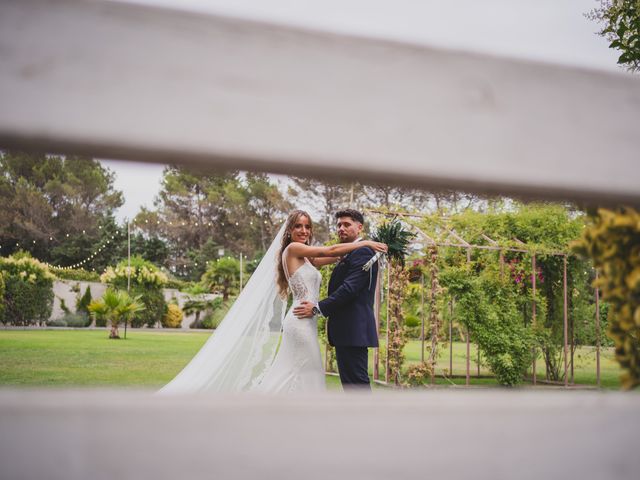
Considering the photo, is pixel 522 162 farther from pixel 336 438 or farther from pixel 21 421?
pixel 21 421

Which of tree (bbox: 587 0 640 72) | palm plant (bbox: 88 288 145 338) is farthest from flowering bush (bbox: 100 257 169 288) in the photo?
tree (bbox: 587 0 640 72)

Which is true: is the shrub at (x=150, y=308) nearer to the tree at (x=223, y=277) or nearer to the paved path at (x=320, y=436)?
the tree at (x=223, y=277)

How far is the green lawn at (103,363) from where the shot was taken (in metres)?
7.55

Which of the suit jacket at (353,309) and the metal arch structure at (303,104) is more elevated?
the metal arch structure at (303,104)

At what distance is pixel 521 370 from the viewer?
25.0ft

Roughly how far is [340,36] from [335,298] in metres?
4.03

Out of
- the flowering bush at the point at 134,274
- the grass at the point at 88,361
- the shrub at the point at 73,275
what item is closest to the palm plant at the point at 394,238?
the grass at the point at 88,361

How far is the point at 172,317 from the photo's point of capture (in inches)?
821

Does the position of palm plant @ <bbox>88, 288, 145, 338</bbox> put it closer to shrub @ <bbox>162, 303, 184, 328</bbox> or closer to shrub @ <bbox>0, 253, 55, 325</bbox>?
shrub @ <bbox>0, 253, 55, 325</bbox>

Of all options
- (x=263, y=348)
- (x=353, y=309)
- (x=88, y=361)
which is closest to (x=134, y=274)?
(x=88, y=361)

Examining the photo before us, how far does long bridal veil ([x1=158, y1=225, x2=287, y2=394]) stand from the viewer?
6.19m

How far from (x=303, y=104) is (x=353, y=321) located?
4.10 meters

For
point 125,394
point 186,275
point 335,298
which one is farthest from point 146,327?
point 125,394

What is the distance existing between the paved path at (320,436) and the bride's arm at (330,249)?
3489 millimetres
